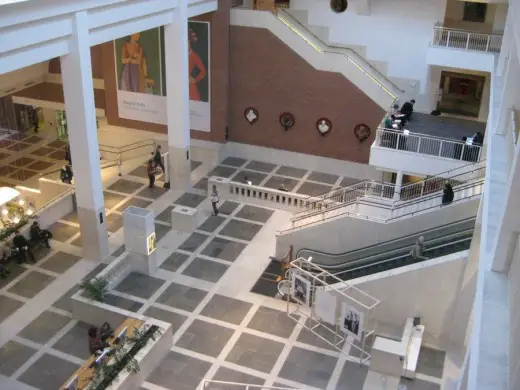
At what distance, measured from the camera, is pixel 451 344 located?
15758 mm

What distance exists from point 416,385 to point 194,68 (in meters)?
16.9

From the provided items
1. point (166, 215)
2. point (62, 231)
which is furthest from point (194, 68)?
point (62, 231)

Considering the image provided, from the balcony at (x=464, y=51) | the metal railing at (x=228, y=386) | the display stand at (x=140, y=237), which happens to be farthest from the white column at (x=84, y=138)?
the balcony at (x=464, y=51)

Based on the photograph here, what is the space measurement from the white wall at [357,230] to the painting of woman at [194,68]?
33.0 feet

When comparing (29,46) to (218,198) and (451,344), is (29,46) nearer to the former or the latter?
(218,198)

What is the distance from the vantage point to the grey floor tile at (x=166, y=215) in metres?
21.8

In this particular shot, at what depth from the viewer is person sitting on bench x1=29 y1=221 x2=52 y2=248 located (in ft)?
63.4

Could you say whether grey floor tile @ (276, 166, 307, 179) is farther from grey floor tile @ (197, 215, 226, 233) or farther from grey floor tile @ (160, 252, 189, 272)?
grey floor tile @ (160, 252, 189, 272)

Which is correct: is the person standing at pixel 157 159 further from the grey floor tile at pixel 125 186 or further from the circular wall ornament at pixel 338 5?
the circular wall ornament at pixel 338 5

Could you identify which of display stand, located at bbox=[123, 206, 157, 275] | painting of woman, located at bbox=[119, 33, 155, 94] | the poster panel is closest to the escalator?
the poster panel

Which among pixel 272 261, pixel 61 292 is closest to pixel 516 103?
pixel 272 261

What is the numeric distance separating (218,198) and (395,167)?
6847mm

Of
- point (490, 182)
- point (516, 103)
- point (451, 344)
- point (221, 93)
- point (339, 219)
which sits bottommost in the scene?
point (451, 344)

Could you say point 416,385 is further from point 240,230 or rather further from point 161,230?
point 161,230
